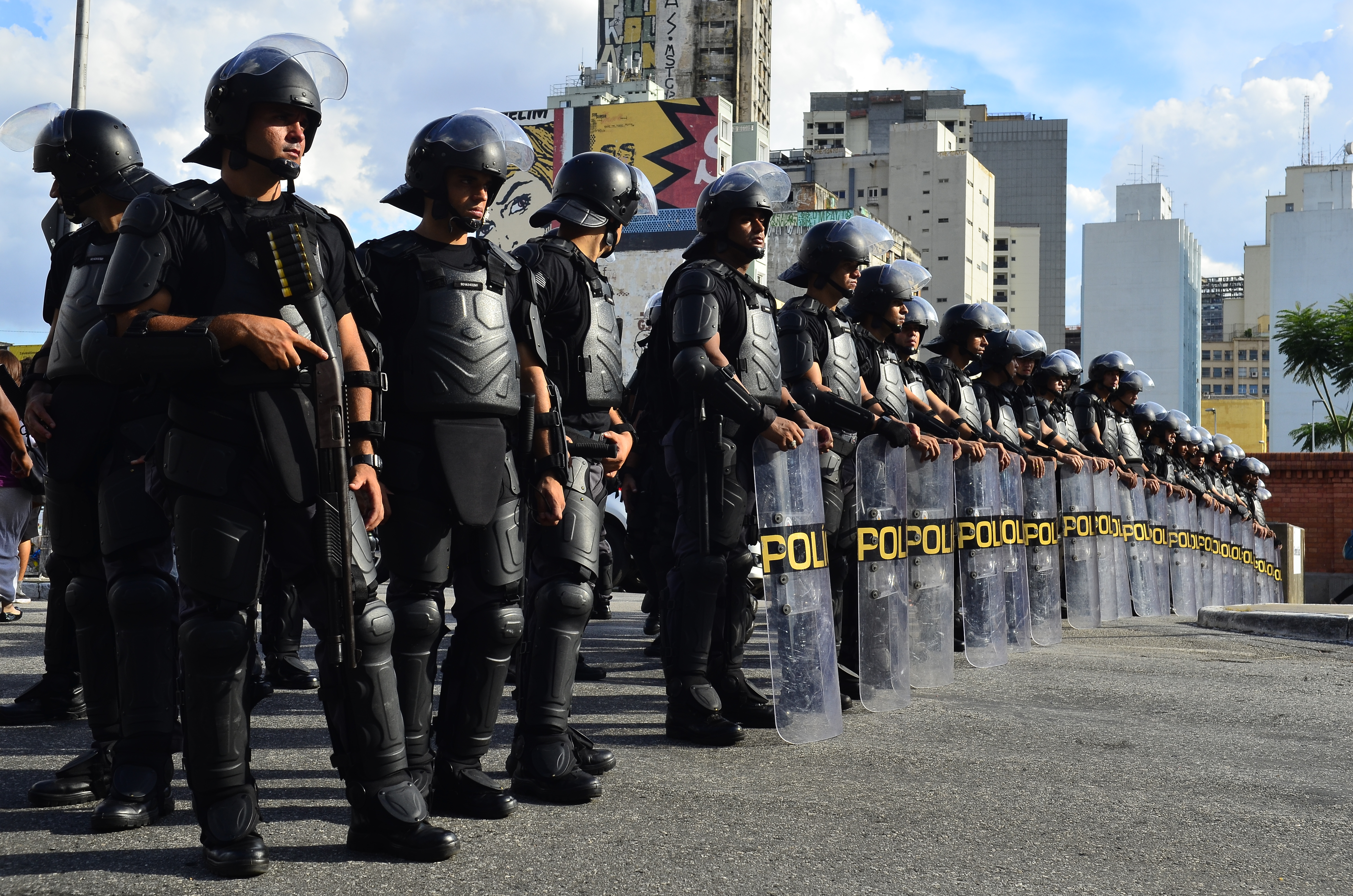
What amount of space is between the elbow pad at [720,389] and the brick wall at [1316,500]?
2441 cm

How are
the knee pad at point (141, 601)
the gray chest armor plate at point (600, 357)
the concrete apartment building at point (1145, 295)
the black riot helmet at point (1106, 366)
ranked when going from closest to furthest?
the knee pad at point (141, 601), the gray chest armor plate at point (600, 357), the black riot helmet at point (1106, 366), the concrete apartment building at point (1145, 295)

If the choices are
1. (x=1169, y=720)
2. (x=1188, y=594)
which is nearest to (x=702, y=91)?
(x=1188, y=594)

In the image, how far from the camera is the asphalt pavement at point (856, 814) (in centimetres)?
315

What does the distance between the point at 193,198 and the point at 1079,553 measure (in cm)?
713

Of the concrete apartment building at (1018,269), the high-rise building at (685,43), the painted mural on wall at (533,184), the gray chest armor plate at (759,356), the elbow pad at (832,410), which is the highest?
the high-rise building at (685,43)

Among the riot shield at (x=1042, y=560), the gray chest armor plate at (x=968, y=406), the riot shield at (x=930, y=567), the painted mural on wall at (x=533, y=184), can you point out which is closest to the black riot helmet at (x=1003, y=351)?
the gray chest armor plate at (x=968, y=406)

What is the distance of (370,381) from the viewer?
338cm

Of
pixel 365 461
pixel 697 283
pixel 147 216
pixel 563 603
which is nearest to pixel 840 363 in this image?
pixel 697 283

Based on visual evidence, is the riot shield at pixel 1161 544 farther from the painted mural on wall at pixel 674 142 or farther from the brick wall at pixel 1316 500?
the painted mural on wall at pixel 674 142

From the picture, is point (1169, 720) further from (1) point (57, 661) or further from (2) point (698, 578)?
(1) point (57, 661)

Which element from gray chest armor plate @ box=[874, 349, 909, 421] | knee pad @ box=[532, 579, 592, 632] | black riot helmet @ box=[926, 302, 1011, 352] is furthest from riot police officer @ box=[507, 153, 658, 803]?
black riot helmet @ box=[926, 302, 1011, 352]

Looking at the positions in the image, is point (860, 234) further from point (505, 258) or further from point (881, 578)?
point (505, 258)

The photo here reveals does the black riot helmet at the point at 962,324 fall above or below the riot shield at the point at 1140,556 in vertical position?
above

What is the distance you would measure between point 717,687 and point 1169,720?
196 centimetres
